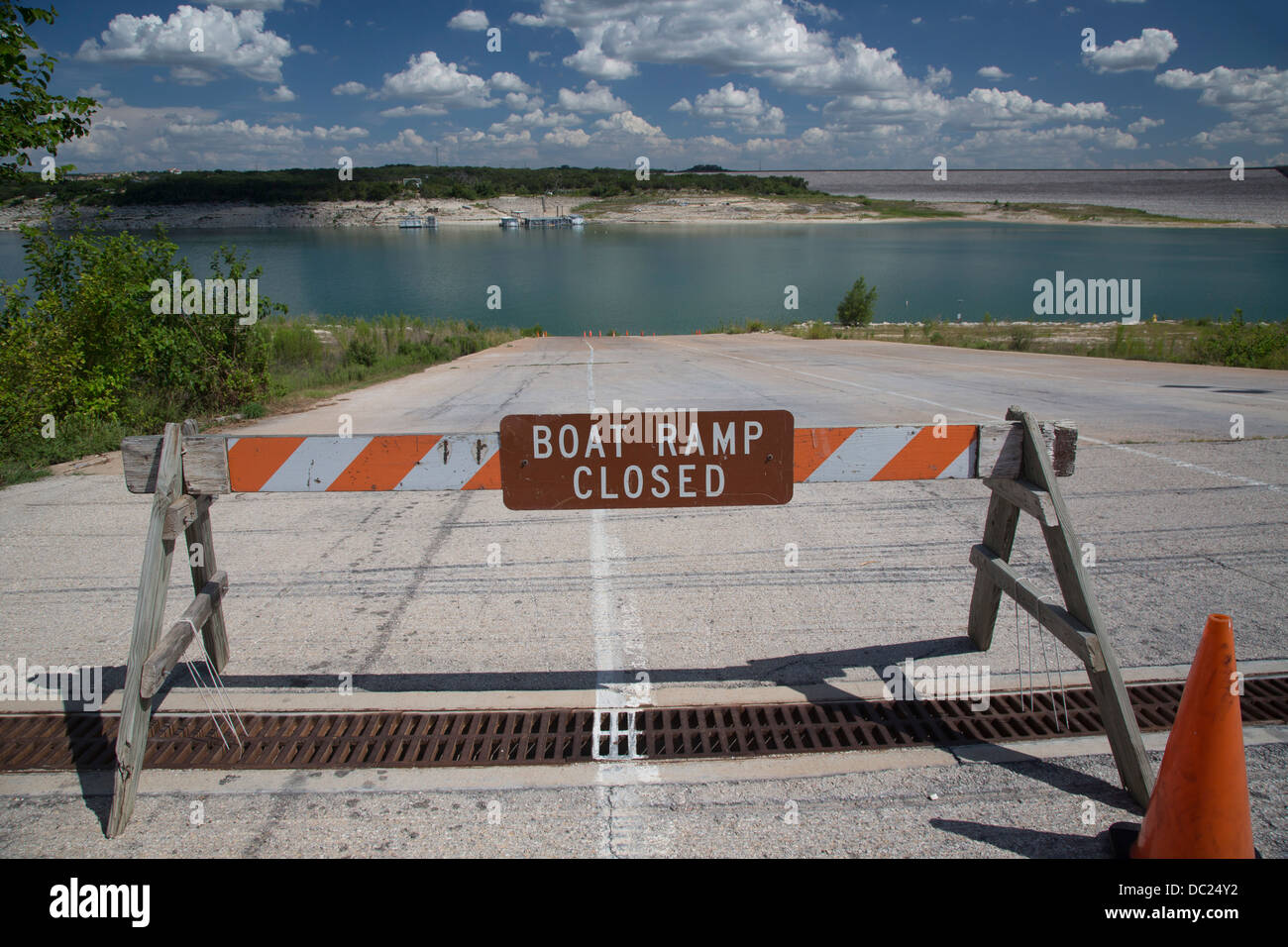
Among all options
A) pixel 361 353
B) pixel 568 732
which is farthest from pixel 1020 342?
pixel 568 732

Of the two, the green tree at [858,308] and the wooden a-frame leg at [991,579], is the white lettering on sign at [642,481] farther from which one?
the green tree at [858,308]

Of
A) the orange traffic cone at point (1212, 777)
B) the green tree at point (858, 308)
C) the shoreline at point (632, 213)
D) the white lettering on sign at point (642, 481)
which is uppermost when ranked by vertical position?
the shoreline at point (632, 213)

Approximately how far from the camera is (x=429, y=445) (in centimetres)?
360

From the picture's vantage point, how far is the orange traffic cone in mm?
2654

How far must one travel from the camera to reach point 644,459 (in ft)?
11.6

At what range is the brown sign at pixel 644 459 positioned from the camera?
3.53 metres

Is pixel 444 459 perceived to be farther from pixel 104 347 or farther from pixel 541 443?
pixel 104 347

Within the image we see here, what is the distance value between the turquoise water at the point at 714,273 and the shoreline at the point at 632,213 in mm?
9589

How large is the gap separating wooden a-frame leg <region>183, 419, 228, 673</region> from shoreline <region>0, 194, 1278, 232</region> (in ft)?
471

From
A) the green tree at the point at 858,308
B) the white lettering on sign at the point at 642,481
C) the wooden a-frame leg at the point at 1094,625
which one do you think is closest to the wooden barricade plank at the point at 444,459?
the wooden a-frame leg at the point at 1094,625

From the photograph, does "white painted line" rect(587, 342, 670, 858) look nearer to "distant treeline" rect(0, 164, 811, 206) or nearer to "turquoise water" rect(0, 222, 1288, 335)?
"turquoise water" rect(0, 222, 1288, 335)

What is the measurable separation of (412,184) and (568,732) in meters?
168

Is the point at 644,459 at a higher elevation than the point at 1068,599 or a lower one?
higher

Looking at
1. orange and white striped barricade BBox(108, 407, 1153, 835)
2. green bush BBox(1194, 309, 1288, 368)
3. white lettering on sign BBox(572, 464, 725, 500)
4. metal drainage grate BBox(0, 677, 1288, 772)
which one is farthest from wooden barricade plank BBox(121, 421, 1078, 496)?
green bush BBox(1194, 309, 1288, 368)
